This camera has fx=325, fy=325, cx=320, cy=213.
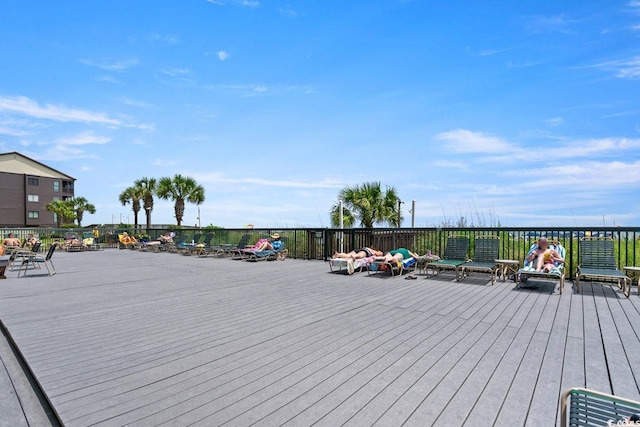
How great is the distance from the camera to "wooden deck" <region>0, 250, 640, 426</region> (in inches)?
76.9

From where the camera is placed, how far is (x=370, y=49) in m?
9.07

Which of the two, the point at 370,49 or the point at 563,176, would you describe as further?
the point at 563,176

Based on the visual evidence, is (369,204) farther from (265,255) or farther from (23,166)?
(23,166)

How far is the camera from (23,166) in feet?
137

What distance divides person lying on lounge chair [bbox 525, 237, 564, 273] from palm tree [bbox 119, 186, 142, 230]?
27.6m

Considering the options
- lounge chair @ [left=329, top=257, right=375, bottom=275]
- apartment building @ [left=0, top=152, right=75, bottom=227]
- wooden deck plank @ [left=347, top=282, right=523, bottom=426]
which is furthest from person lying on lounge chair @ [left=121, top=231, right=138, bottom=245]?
apartment building @ [left=0, top=152, right=75, bottom=227]

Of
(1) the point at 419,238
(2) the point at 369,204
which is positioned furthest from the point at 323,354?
(2) the point at 369,204

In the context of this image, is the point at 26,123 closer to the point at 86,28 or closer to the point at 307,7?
the point at 86,28

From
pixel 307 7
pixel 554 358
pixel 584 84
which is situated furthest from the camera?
pixel 307 7

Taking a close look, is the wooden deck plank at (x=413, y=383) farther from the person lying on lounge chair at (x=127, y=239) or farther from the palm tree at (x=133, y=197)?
the palm tree at (x=133, y=197)

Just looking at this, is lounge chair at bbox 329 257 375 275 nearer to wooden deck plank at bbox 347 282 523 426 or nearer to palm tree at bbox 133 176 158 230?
wooden deck plank at bbox 347 282 523 426

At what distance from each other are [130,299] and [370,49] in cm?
837

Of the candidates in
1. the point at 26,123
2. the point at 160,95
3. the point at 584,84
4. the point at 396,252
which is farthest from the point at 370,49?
the point at 26,123

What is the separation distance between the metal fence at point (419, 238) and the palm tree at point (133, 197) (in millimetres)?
14571
